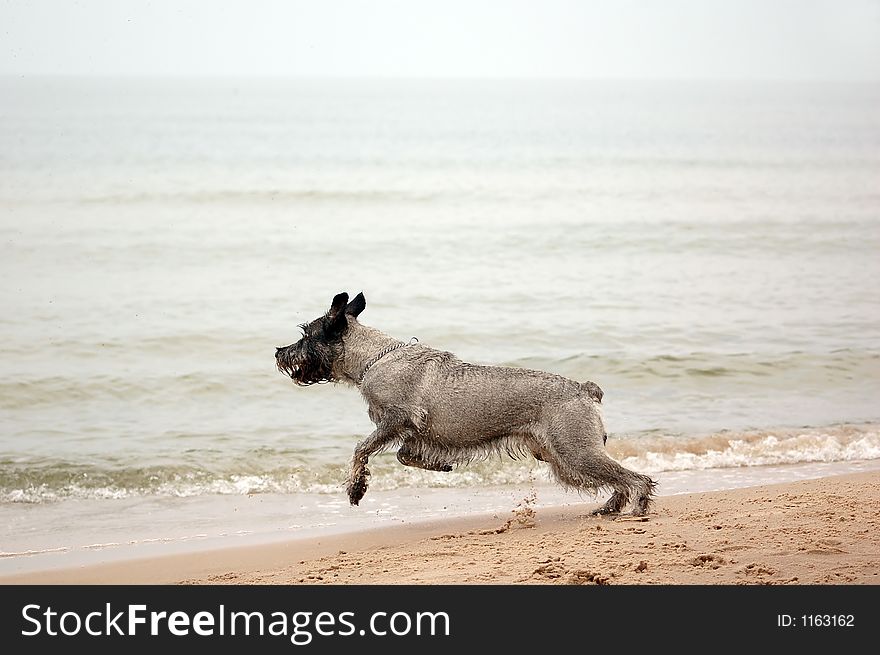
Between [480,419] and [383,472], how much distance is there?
2.86 m

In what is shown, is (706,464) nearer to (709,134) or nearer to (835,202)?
(835,202)

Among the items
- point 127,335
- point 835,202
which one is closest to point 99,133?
point 835,202

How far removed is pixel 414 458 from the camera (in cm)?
876

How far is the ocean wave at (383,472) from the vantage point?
35.6 feet

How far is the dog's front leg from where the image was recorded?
8477mm

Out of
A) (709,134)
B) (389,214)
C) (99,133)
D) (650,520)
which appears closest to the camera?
(650,520)

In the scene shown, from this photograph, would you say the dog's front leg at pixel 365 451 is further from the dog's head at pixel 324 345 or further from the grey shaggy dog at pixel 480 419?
the dog's head at pixel 324 345

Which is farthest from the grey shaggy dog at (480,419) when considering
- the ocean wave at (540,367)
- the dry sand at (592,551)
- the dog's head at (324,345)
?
the ocean wave at (540,367)

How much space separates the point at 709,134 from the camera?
7125cm

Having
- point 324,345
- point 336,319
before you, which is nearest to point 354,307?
point 336,319

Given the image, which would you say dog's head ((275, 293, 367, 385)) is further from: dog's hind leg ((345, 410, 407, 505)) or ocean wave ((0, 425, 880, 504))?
ocean wave ((0, 425, 880, 504))

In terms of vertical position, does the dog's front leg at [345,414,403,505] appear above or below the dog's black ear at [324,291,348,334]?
below

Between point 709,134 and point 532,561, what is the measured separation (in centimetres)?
6757

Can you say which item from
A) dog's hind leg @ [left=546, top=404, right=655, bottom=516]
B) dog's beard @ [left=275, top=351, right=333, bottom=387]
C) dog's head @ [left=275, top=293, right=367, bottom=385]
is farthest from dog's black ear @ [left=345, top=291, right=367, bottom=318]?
dog's hind leg @ [left=546, top=404, right=655, bottom=516]
